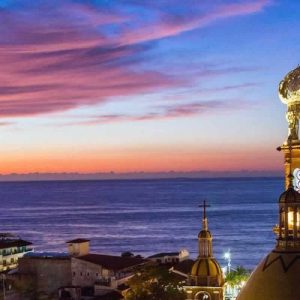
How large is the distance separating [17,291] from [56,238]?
187 ft

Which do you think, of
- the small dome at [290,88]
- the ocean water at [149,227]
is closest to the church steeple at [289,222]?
the small dome at [290,88]

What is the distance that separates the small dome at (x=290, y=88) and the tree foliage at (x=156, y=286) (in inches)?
494

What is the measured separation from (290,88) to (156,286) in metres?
14.7

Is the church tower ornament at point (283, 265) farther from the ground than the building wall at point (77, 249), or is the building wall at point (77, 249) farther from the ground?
the building wall at point (77, 249)

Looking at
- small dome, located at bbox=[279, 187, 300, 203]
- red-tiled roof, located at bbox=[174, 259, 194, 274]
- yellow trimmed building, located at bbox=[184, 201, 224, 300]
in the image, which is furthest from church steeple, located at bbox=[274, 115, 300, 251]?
red-tiled roof, located at bbox=[174, 259, 194, 274]

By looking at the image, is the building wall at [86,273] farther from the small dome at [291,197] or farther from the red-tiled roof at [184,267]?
the small dome at [291,197]

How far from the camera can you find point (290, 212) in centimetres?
1667

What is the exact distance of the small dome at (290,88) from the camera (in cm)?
2545

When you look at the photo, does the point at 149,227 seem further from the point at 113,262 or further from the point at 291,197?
the point at 291,197

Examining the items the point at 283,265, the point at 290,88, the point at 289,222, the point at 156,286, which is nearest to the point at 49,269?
the point at 156,286

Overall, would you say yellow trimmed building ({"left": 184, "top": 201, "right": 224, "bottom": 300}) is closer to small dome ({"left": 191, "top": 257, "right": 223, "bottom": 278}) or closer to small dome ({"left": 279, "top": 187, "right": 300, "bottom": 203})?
small dome ({"left": 191, "top": 257, "right": 223, "bottom": 278})

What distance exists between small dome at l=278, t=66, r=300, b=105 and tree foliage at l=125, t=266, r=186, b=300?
12.6 meters

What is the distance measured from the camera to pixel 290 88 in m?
25.6

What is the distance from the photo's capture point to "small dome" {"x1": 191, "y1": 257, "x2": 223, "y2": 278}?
21.2m
